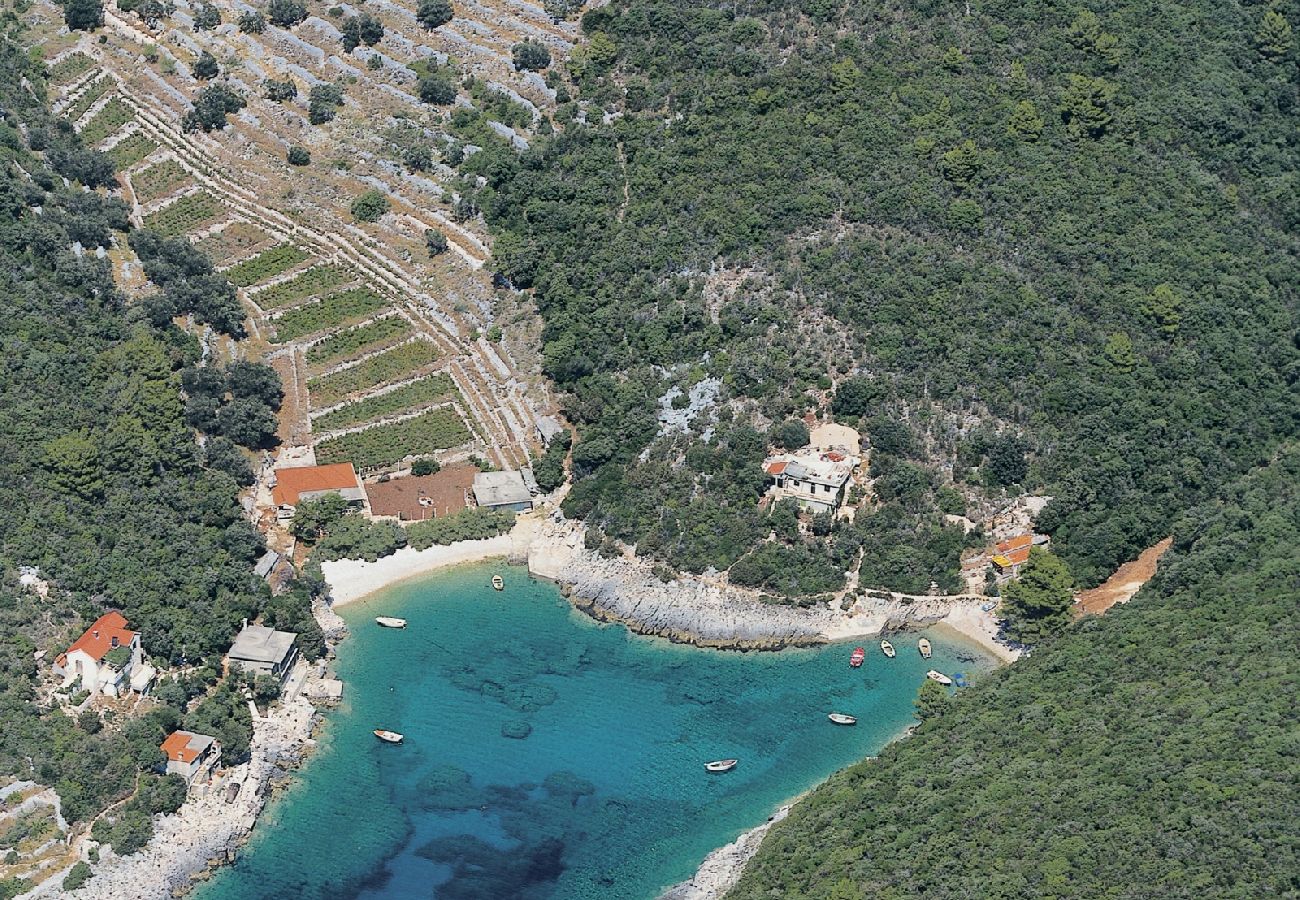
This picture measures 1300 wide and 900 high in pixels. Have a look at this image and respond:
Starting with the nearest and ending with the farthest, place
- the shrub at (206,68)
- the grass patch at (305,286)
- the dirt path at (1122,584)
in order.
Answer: the dirt path at (1122,584) → the grass patch at (305,286) → the shrub at (206,68)

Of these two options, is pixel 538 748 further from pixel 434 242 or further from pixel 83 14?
pixel 83 14

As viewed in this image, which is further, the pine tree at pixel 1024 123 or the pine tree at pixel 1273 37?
the pine tree at pixel 1273 37

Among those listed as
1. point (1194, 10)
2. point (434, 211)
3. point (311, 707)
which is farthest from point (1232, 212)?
point (311, 707)

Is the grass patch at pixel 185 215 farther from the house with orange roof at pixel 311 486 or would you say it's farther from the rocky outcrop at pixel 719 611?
the rocky outcrop at pixel 719 611

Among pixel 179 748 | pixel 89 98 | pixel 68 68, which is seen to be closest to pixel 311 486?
pixel 179 748

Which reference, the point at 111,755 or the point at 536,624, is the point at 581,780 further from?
the point at 111,755

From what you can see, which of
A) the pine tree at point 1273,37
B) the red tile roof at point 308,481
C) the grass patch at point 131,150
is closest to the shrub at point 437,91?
the grass patch at point 131,150

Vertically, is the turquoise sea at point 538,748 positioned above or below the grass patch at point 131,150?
below

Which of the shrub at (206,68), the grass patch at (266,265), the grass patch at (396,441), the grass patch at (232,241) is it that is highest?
the shrub at (206,68)
